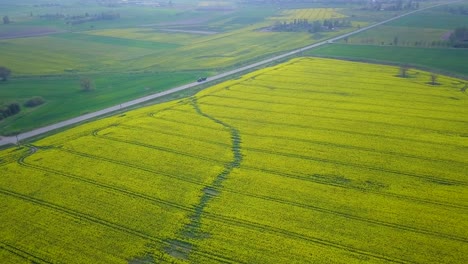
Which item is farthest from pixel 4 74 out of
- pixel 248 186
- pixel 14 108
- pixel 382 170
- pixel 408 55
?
pixel 408 55

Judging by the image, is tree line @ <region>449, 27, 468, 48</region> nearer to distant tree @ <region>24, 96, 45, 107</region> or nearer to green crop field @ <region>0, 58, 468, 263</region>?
green crop field @ <region>0, 58, 468, 263</region>

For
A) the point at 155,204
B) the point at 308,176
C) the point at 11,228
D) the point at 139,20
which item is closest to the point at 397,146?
the point at 308,176

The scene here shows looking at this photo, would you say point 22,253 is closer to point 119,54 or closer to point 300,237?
point 300,237

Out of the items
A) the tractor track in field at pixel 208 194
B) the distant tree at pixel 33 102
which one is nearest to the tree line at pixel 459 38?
the tractor track in field at pixel 208 194

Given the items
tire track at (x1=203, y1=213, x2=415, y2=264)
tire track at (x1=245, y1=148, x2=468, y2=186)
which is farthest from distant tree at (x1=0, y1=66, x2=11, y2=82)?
tire track at (x1=203, y1=213, x2=415, y2=264)

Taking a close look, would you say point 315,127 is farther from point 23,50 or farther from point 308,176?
point 23,50

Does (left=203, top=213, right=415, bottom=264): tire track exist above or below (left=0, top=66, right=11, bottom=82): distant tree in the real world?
below

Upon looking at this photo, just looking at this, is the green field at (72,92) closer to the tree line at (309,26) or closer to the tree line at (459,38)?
the tree line at (459,38)
